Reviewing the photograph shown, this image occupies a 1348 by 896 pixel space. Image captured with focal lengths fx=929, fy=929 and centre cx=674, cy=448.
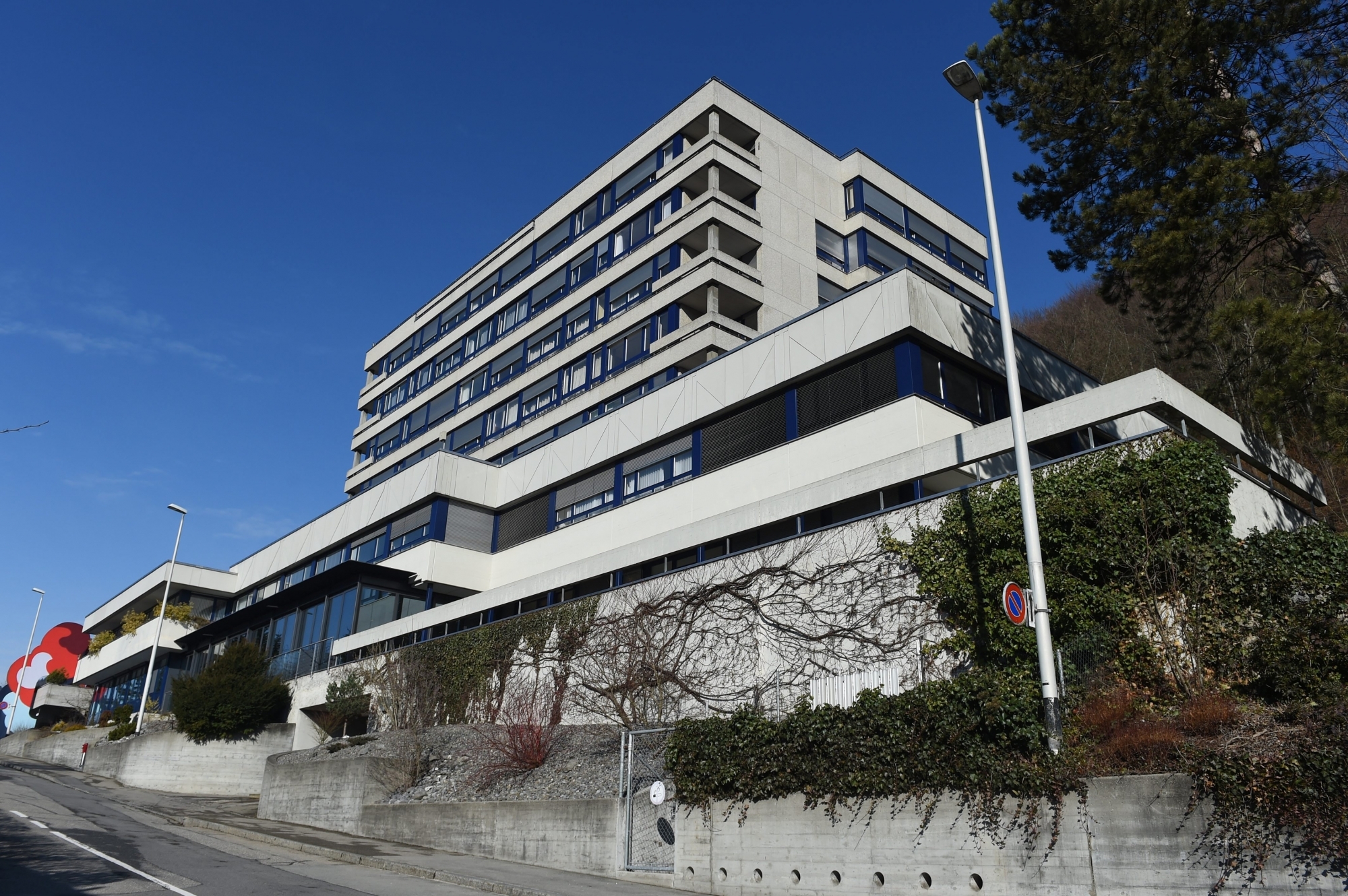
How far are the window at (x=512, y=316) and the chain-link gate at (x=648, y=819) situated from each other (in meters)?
36.6

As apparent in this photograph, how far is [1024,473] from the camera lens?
12.1 metres

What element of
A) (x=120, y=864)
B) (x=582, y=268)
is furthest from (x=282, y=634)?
(x=120, y=864)

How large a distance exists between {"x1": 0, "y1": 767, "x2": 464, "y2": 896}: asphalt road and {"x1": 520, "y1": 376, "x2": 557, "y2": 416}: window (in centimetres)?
2695

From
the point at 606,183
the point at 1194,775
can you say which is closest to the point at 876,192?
the point at 606,183

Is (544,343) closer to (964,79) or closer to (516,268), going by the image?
(516,268)

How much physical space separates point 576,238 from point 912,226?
1677cm

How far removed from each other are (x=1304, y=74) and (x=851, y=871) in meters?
16.1

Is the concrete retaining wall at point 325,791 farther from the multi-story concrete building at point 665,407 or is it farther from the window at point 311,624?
the window at point 311,624

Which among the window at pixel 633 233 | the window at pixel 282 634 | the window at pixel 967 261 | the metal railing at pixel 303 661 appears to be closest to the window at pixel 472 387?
the window at pixel 633 233

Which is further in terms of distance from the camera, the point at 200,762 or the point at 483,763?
the point at 200,762

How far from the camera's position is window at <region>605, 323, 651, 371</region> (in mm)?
40156

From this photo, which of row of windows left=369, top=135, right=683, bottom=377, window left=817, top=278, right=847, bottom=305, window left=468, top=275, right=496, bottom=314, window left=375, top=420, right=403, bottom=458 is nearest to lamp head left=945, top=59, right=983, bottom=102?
row of windows left=369, top=135, right=683, bottom=377

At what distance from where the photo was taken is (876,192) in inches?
1763

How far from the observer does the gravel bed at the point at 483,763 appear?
59.0ft
